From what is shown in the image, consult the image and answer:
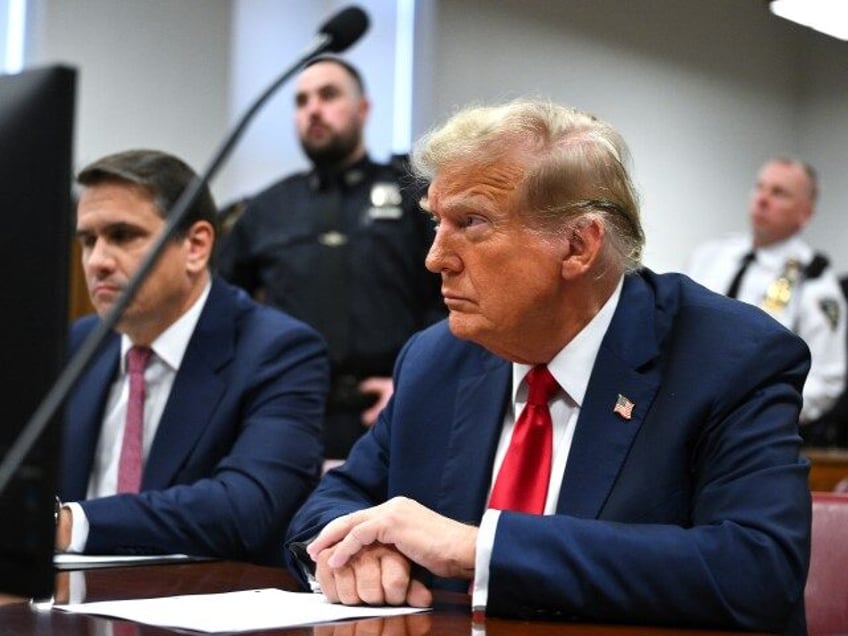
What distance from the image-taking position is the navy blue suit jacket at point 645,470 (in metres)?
1.70

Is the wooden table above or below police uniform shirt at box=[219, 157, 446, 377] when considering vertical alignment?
below

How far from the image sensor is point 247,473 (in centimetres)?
259

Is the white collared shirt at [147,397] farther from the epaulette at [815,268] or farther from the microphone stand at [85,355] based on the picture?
the epaulette at [815,268]

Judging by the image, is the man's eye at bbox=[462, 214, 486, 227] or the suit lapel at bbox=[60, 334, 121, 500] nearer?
the man's eye at bbox=[462, 214, 486, 227]

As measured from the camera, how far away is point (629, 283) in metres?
2.10

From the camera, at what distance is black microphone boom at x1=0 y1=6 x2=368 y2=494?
3.58 ft

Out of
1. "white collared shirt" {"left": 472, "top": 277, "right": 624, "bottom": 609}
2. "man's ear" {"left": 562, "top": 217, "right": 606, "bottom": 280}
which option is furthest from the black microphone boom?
"white collared shirt" {"left": 472, "top": 277, "right": 624, "bottom": 609}

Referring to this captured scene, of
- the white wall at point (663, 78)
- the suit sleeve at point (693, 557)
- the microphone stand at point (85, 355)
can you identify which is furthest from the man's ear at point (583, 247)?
the white wall at point (663, 78)

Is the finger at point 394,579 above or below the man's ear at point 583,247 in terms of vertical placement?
below

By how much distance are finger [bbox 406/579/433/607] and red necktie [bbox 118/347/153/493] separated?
1.08 m

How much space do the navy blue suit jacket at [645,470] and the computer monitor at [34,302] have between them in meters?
0.71

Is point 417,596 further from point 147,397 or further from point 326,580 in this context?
point 147,397

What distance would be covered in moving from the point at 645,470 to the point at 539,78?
224 inches

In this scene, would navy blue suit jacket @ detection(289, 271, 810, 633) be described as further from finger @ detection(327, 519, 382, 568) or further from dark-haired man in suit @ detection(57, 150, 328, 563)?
dark-haired man in suit @ detection(57, 150, 328, 563)
